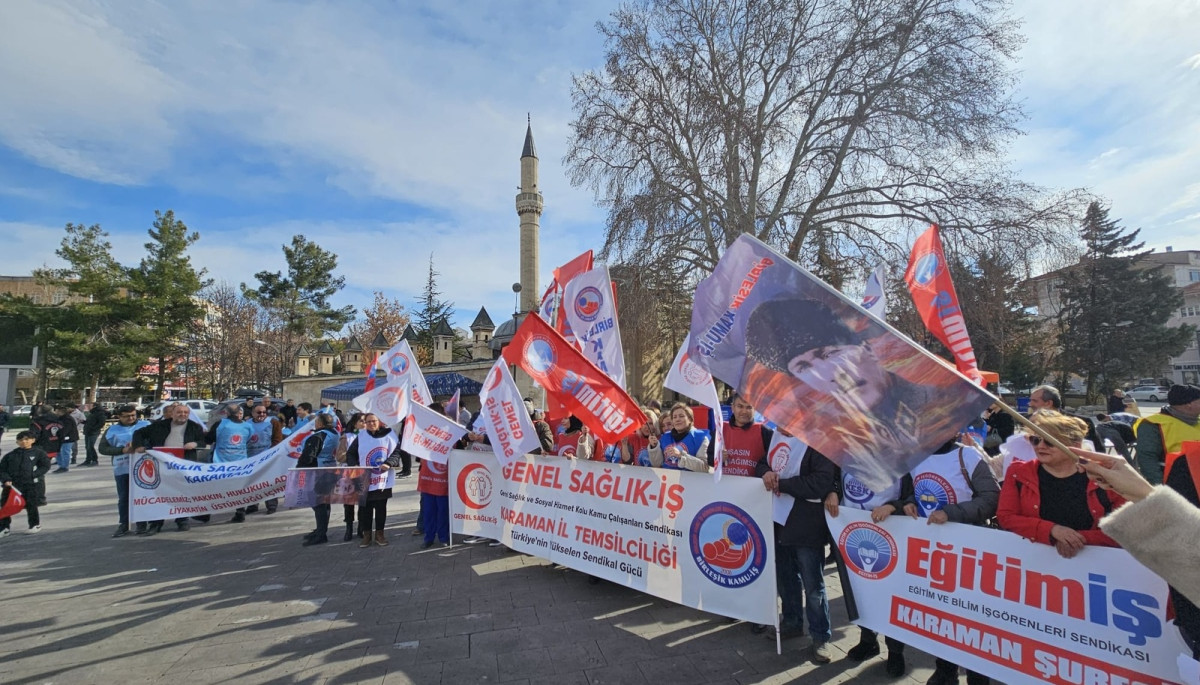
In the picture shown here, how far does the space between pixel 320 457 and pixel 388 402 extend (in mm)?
1555

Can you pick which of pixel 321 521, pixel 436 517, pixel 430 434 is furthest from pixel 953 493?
pixel 321 521

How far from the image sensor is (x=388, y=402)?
24.6ft

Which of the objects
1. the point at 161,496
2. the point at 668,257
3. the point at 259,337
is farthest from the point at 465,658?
the point at 259,337

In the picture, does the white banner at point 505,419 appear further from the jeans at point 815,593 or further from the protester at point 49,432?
the protester at point 49,432

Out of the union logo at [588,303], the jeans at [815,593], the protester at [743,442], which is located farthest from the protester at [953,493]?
the union logo at [588,303]

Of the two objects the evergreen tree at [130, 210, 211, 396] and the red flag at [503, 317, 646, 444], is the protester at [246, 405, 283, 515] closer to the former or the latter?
the red flag at [503, 317, 646, 444]

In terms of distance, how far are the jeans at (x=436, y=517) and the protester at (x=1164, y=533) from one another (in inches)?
268

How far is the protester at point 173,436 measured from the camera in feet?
27.0

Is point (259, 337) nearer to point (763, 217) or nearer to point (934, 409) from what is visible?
point (763, 217)

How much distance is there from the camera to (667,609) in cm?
501

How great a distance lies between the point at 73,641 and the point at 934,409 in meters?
6.46

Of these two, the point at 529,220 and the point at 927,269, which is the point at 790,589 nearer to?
the point at 927,269

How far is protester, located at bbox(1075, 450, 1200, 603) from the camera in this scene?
152cm

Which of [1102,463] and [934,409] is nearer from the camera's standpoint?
[1102,463]
